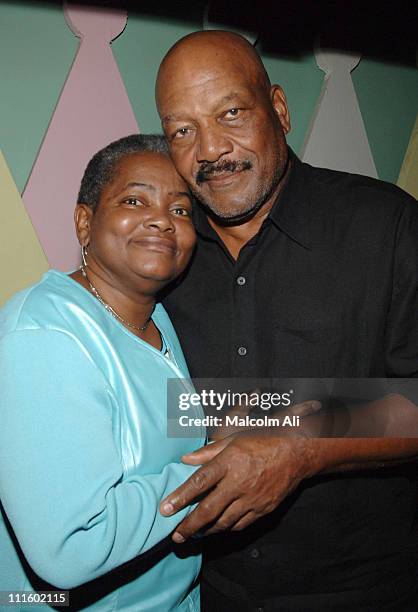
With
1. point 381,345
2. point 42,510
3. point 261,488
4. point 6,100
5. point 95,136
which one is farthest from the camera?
point 95,136

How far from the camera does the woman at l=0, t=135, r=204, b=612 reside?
86 centimetres

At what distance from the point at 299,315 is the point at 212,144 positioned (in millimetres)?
410

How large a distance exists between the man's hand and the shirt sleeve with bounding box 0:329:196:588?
98mm

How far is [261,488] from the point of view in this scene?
3.43ft

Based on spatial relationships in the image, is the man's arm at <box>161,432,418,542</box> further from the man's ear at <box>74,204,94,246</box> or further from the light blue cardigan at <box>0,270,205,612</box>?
the man's ear at <box>74,204,94,246</box>

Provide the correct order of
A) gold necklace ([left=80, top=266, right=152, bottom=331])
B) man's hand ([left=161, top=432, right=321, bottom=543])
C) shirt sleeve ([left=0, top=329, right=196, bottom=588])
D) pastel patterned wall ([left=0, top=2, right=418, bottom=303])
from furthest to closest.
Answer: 1. pastel patterned wall ([left=0, top=2, right=418, bottom=303])
2. gold necklace ([left=80, top=266, right=152, bottom=331])
3. man's hand ([left=161, top=432, right=321, bottom=543])
4. shirt sleeve ([left=0, top=329, right=196, bottom=588])

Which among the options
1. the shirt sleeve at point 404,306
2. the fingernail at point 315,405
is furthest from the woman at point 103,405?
the shirt sleeve at point 404,306

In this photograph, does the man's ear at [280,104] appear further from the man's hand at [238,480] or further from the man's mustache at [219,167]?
the man's hand at [238,480]

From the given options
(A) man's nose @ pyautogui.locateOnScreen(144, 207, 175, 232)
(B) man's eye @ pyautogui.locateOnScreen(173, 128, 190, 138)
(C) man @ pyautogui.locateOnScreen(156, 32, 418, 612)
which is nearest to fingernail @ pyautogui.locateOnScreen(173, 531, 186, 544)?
(C) man @ pyautogui.locateOnScreen(156, 32, 418, 612)

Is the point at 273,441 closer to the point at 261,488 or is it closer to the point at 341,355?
the point at 261,488

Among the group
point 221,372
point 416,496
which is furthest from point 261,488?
point 416,496

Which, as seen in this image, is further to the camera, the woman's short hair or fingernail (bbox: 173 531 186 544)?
the woman's short hair

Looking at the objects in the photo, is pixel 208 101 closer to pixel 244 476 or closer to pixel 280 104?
pixel 280 104

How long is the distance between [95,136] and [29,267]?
17.1 inches
